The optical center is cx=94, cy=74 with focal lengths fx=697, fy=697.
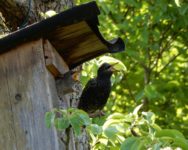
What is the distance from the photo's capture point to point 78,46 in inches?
142

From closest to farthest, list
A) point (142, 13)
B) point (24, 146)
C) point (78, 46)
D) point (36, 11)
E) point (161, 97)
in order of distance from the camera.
A: point (24, 146) < point (78, 46) < point (36, 11) < point (161, 97) < point (142, 13)

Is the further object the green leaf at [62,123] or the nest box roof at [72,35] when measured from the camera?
the nest box roof at [72,35]

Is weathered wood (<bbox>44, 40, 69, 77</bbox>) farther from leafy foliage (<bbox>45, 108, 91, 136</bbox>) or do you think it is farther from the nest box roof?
leafy foliage (<bbox>45, 108, 91, 136</bbox>)

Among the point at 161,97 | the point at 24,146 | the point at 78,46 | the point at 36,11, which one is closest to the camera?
the point at 24,146

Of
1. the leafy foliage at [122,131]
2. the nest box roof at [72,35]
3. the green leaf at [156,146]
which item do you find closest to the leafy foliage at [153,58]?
the leafy foliage at [122,131]

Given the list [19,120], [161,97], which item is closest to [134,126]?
[19,120]

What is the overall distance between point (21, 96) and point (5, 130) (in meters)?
0.18

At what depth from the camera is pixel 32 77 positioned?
10.8 ft

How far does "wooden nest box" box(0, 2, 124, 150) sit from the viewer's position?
323cm

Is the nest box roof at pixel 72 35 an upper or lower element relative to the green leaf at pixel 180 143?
upper

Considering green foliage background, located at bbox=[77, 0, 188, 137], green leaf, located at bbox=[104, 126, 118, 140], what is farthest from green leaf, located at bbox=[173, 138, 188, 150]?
green foliage background, located at bbox=[77, 0, 188, 137]

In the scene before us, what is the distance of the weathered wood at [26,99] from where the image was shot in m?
3.24

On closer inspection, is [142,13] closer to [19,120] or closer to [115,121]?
[115,121]

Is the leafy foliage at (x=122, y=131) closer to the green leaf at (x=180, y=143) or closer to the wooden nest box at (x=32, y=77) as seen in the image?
the green leaf at (x=180, y=143)
